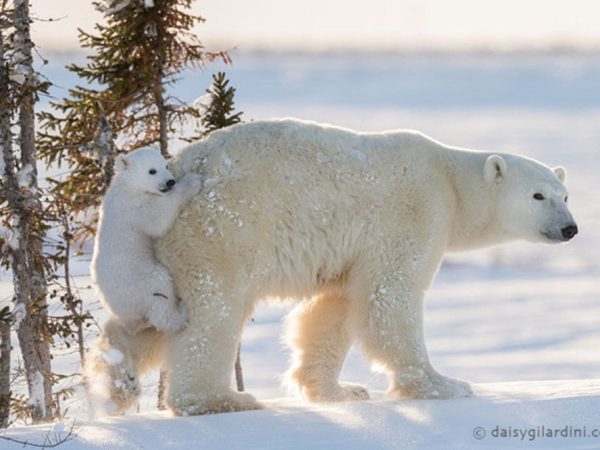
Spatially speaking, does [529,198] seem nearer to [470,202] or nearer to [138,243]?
[470,202]

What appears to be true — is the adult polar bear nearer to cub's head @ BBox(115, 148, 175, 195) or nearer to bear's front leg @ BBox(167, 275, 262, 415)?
bear's front leg @ BBox(167, 275, 262, 415)

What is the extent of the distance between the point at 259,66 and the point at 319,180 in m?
76.5

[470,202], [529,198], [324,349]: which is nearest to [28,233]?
[324,349]

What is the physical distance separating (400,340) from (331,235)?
809 millimetres

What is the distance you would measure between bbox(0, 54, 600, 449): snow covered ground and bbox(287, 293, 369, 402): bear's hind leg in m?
0.20

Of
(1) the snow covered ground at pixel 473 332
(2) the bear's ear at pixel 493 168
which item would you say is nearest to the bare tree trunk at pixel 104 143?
(1) the snow covered ground at pixel 473 332

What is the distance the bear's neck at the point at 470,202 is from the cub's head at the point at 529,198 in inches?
2.3

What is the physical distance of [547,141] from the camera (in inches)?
1603

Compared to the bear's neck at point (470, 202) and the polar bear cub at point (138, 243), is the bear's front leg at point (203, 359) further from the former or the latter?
the bear's neck at point (470, 202)

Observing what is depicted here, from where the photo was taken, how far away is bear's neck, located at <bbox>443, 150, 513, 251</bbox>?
8.30 m

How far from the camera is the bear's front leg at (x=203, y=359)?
24.2 feet

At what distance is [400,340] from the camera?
784cm

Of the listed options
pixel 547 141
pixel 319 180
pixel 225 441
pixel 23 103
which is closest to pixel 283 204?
pixel 319 180

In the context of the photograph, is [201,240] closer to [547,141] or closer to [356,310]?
[356,310]
